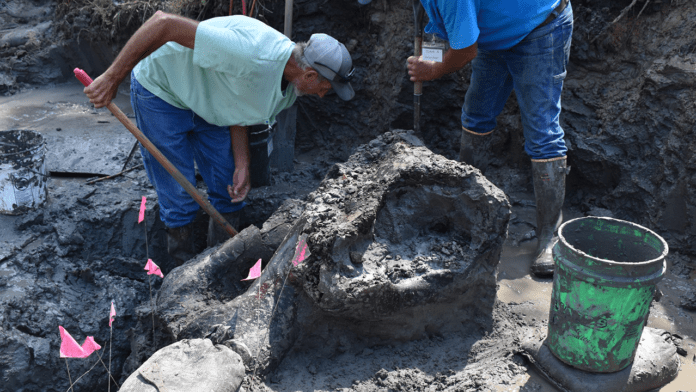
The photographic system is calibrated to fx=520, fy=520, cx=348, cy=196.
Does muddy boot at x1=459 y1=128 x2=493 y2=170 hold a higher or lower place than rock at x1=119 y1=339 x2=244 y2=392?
higher

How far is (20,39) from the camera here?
19.2 feet

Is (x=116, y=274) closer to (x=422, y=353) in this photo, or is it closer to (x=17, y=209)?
(x=17, y=209)

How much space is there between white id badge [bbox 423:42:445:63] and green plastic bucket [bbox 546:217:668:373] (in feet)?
3.81

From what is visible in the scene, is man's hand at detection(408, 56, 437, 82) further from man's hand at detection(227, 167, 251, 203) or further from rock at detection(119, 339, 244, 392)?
rock at detection(119, 339, 244, 392)

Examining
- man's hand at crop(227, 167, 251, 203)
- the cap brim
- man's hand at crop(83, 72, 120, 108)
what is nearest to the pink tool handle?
man's hand at crop(83, 72, 120, 108)

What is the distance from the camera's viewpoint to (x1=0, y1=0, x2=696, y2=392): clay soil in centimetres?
233

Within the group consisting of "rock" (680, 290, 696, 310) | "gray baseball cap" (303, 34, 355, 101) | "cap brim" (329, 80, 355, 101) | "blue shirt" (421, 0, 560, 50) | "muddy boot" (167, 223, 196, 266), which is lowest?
"muddy boot" (167, 223, 196, 266)

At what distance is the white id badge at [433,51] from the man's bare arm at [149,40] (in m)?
1.21

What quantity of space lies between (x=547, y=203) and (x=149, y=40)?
228 centimetres

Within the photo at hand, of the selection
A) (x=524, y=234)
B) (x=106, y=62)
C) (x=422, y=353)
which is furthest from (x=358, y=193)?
(x=106, y=62)

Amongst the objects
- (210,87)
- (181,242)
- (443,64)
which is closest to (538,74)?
(443,64)

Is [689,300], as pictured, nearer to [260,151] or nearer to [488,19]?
[488,19]

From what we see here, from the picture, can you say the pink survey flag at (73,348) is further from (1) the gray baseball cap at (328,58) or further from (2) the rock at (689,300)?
Answer: (2) the rock at (689,300)

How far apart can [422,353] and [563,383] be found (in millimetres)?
588
